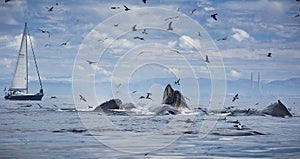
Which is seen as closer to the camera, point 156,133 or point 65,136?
point 65,136

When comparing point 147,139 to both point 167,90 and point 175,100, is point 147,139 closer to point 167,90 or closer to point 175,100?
point 175,100

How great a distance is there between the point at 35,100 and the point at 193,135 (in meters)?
49.3

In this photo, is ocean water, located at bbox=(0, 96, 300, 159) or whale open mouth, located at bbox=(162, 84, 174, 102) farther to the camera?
whale open mouth, located at bbox=(162, 84, 174, 102)

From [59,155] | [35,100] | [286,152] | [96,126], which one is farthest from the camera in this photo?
[35,100]

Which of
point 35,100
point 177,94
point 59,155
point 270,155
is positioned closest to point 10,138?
point 59,155

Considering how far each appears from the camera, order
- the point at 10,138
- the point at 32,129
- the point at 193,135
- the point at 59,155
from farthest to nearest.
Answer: the point at 32,129 < the point at 193,135 < the point at 10,138 < the point at 59,155

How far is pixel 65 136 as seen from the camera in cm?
2527

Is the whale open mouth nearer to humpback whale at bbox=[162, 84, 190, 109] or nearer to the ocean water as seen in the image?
humpback whale at bbox=[162, 84, 190, 109]

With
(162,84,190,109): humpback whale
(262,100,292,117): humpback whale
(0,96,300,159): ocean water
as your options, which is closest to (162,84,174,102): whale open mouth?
(162,84,190,109): humpback whale

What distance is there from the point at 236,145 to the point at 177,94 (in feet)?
76.2

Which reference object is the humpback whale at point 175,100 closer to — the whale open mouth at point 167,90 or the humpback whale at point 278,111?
the whale open mouth at point 167,90

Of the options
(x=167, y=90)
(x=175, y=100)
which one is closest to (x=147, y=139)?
(x=175, y=100)

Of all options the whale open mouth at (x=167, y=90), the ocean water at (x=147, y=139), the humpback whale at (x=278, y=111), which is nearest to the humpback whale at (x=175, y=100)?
the whale open mouth at (x=167, y=90)

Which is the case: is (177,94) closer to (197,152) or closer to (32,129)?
(32,129)
